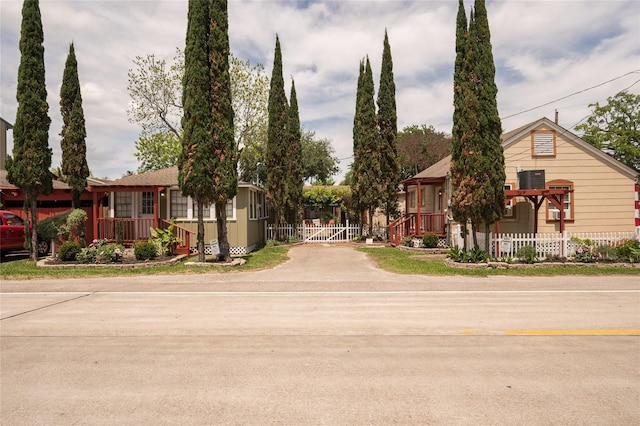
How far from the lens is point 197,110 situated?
552 inches

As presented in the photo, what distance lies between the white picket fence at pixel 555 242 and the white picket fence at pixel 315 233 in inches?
515

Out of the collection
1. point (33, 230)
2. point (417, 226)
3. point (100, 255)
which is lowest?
point (100, 255)

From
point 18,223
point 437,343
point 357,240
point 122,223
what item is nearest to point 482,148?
point 437,343

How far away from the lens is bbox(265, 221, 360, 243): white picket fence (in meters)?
25.8

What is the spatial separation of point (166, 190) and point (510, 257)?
618 inches

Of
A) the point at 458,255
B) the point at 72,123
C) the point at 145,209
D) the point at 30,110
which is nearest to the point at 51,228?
the point at 145,209

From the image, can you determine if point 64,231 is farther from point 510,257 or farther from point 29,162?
point 510,257

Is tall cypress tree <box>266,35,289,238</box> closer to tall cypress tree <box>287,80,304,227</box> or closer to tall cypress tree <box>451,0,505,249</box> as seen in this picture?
tall cypress tree <box>287,80,304,227</box>

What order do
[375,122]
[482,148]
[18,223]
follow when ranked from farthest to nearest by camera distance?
[375,122]
[18,223]
[482,148]

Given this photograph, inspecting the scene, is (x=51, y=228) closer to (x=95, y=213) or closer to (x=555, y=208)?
(x=95, y=213)

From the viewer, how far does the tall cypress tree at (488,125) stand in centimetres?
1424

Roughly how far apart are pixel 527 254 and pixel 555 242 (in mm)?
1854

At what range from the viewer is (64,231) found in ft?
52.1

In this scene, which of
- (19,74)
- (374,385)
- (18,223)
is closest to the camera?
(374,385)
